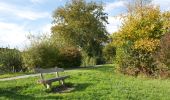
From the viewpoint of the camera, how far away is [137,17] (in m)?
25.9

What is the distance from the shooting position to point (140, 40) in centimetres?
2431

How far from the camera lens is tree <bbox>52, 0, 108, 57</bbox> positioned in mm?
48438

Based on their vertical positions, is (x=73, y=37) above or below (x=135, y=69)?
above

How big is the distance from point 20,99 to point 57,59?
62.9ft

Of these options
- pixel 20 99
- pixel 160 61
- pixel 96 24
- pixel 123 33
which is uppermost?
pixel 96 24

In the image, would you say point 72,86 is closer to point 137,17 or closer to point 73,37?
point 137,17

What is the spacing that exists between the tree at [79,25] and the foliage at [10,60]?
56.3ft

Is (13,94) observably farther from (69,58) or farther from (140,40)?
(69,58)

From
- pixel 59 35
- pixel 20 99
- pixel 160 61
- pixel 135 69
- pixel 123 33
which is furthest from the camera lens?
pixel 59 35

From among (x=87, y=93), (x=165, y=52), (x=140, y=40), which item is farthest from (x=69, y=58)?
(x=87, y=93)

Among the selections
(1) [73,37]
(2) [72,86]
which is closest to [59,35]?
(1) [73,37]

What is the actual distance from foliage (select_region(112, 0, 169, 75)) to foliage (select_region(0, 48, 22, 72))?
30.2ft

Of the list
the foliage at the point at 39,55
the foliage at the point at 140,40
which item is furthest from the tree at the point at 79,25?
the foliage at the point at 140,40

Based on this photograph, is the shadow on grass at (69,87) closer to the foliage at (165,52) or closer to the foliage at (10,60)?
the foliage at (165,52)
